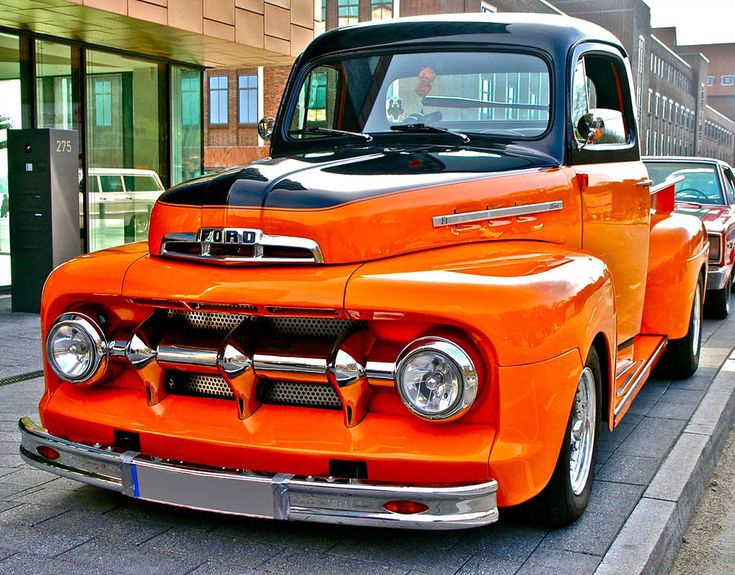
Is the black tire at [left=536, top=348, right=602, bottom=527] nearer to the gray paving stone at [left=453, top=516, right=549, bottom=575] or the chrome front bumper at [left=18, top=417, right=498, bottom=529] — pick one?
the gray paving stone at [left=453, top=516, right=549, bottom=575]

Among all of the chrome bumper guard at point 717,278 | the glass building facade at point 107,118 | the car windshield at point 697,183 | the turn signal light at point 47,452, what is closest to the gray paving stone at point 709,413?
the turn signal light at point 47,452

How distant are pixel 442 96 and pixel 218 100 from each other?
152 feet

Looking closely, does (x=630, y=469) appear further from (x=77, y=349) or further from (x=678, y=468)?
(x=77, y=349)

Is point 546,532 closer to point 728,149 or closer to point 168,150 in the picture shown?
point 168,150

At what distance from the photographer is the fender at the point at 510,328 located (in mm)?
3148

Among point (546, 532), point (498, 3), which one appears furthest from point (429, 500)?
point (498, 3)

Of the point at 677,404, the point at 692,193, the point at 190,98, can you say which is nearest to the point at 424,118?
the point at 677,404

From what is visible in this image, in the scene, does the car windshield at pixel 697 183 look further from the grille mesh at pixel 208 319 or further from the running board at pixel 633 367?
the grille mesh at pixel 208 319

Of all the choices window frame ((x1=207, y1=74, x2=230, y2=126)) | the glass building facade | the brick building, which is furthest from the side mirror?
window frame ((x1=207, y1=74, x2=230, y2=126))

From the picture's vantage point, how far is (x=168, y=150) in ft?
47.8

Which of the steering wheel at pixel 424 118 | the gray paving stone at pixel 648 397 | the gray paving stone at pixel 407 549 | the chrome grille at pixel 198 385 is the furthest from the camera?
the gray paving stone at pixel 648 397

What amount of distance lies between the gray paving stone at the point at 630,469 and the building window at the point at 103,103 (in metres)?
10.4

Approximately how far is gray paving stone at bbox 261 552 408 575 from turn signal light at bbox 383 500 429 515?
31cm

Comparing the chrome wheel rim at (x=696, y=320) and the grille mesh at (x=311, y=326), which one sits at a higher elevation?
the grille mesh at (x=311, y=326)
